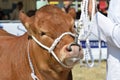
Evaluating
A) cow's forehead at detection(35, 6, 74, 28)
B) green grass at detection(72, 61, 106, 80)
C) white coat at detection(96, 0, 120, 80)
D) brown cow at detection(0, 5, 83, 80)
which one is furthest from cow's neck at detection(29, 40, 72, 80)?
green grass at detection(72, 61, 106, 80)

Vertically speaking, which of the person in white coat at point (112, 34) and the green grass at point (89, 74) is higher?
the person in white coat at point (112, 34)

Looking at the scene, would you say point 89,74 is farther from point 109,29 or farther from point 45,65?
point 109,29

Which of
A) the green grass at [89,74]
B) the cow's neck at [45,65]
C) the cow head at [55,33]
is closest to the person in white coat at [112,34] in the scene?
the cow head at [55,33]

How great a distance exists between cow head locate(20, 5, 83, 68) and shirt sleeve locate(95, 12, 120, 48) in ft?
0.72

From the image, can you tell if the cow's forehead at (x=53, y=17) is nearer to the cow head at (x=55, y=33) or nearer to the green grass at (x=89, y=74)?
the cow head at (x=55, y=33)

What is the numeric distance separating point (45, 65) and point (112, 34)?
648mm

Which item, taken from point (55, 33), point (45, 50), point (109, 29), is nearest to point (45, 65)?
point (45, 50)

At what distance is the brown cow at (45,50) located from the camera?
2.94 m

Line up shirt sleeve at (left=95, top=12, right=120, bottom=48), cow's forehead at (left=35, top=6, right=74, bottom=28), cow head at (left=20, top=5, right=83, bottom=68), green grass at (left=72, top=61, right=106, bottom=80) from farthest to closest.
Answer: green grass at (left=72, top=61, right=106, bottom=80) < cow's forehead at (left=35, top=6, right=74, bottom=28) < cow head at (left=20, top=5, right=83, bottom=68) < shirt sleeve at (left=95, top=12, right=120, bottom=48)

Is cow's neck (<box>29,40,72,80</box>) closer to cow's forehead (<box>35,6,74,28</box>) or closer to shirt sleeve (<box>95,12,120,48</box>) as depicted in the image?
cow's forehead (<box>35,6,74,28</box>)

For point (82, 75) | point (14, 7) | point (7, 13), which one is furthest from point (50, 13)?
point (14, 7)

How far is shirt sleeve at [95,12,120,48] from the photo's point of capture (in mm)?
2746

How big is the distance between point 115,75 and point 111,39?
0.30 metres

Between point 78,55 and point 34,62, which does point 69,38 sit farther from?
point 34,62
